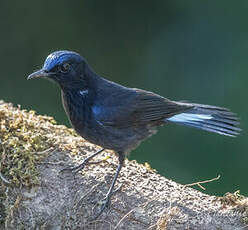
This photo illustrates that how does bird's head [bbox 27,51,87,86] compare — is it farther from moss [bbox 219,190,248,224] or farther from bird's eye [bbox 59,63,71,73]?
moss [bbox 219,190,248,224]

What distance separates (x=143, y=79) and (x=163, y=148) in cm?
158

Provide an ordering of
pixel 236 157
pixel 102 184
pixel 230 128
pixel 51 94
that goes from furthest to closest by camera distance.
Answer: pixel 51 94
pixel 236 157
pixel 230 128
pixel 102 184

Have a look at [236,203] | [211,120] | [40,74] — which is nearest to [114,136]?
[40,74]

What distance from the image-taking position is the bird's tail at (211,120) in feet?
19.7

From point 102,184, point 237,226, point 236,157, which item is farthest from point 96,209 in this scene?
point 236,157

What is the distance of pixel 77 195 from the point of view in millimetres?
4891

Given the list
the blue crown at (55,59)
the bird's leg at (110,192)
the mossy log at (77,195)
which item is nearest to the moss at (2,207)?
the mossy log at (77,195)

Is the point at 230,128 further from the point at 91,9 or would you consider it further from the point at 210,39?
the point at 91,9

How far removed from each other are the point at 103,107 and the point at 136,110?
0.36 meters

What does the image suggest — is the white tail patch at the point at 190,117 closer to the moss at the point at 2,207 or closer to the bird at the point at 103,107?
the bird at the point at 103,107

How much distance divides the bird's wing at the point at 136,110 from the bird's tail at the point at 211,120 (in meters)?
0.19

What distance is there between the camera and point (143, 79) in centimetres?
993

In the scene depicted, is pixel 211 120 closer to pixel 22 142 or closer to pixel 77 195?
pixel 77 195

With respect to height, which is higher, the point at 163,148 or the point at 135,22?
the point at 135,22
